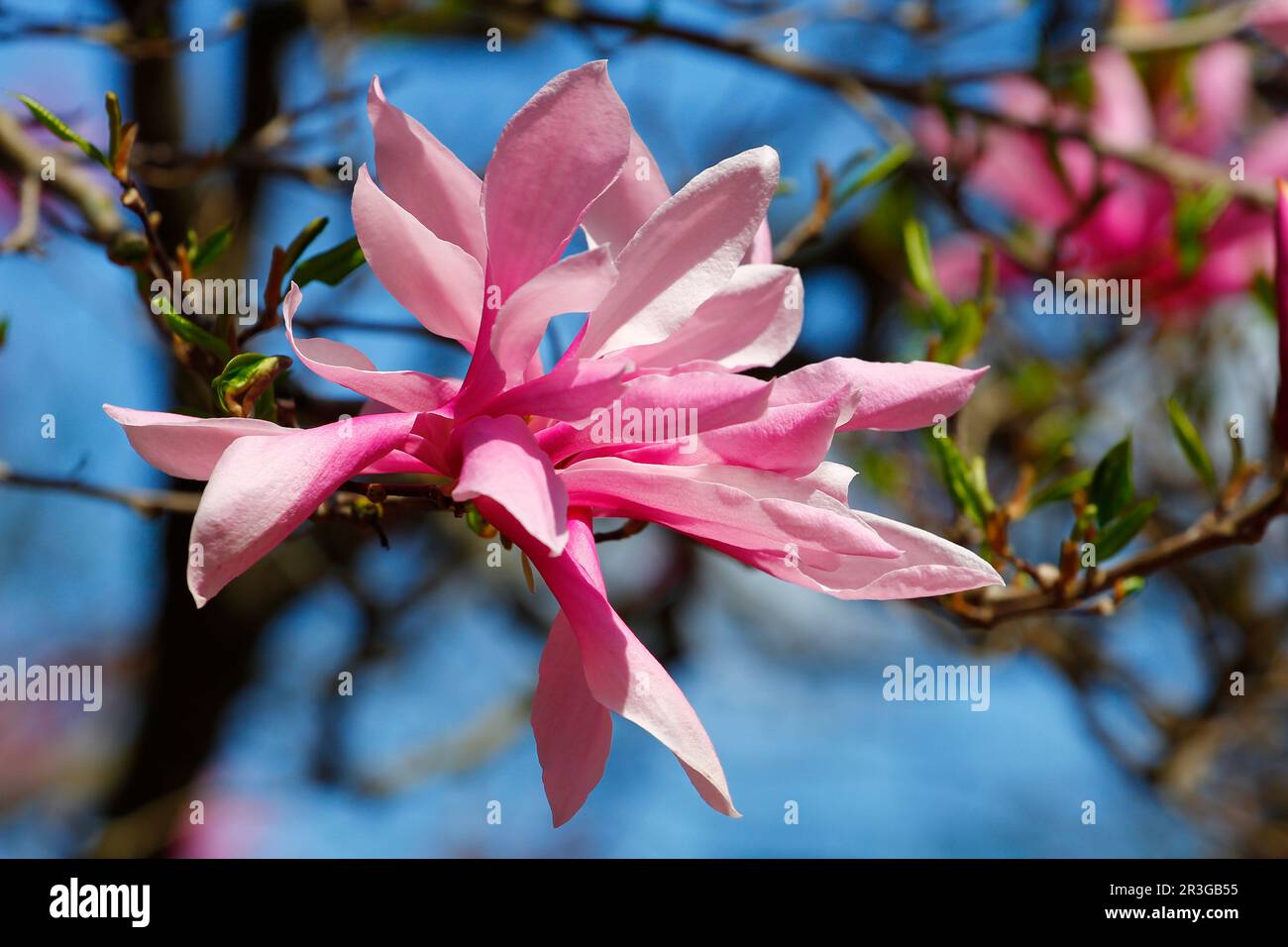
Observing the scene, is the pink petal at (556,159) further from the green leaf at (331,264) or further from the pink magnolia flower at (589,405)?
the green leaf at (331,264)

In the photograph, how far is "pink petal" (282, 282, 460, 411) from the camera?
69 centimetres

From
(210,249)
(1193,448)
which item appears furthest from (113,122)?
(1193,448)

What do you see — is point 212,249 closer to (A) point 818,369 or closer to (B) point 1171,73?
(A) point 818,369

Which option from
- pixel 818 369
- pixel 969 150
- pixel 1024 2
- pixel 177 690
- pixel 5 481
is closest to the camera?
pixel 818 369

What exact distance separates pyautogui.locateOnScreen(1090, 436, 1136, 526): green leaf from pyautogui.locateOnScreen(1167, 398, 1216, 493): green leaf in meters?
0.11

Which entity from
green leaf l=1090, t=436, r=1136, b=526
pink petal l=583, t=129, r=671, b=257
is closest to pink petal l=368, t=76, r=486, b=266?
pink petal l=583, t=129, r=671, b=257

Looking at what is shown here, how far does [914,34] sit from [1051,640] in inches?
42.2

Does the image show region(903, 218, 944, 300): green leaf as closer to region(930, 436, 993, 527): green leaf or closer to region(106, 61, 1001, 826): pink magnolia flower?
region(930, 436, 993, 527): green leaf

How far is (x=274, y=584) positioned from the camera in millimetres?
2426

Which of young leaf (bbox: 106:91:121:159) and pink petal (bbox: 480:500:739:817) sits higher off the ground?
young leaf (bbox: 106:91:121:159)

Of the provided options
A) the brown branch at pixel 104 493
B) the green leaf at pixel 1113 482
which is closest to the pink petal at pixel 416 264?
the brown branch at pixel 104 493

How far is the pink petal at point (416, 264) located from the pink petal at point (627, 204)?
140 millimetres

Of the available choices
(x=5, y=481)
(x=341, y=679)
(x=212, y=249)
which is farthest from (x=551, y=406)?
(x=341, y=679)

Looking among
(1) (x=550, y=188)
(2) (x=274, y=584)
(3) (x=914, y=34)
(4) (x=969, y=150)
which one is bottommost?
(2) (x=274, y=584)
